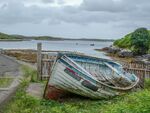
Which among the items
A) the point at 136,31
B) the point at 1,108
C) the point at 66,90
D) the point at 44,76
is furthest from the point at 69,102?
the point at 136,31

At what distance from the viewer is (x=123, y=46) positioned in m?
78.1

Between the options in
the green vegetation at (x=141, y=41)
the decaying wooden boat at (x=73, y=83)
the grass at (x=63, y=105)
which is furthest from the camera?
the green vegetation at (x=141, y=41)

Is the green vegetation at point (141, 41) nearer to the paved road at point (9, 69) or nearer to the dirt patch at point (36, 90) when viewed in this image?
the paved road at point (9, 69)

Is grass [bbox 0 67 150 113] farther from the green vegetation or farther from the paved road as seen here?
the green vegetation

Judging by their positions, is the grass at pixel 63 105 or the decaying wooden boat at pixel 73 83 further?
the decaying wooden boat at pixel 73 83

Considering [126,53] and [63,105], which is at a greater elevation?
[63,105]

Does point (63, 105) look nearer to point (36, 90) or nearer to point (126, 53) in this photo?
point (36, 90)

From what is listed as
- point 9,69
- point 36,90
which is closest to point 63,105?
point 36,90

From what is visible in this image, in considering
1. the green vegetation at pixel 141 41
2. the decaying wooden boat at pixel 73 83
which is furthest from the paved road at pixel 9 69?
the green vegetation at pixel 141 41

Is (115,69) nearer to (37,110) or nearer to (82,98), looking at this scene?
(82,98)

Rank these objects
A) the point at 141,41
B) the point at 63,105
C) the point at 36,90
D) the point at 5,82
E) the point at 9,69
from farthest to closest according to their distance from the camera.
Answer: the point at 141,41, the point at 9,69, the point at 5,82, the point at 36,90, the point at 63,105

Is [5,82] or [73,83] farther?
[5,82]

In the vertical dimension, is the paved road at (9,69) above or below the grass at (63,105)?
below

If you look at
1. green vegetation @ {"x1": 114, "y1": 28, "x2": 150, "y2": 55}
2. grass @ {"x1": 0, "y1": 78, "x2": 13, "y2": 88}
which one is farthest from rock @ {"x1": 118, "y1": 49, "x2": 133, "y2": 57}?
grass @ {"x1": 0, "y1": 78, "x2": 13, "y2": 88}
